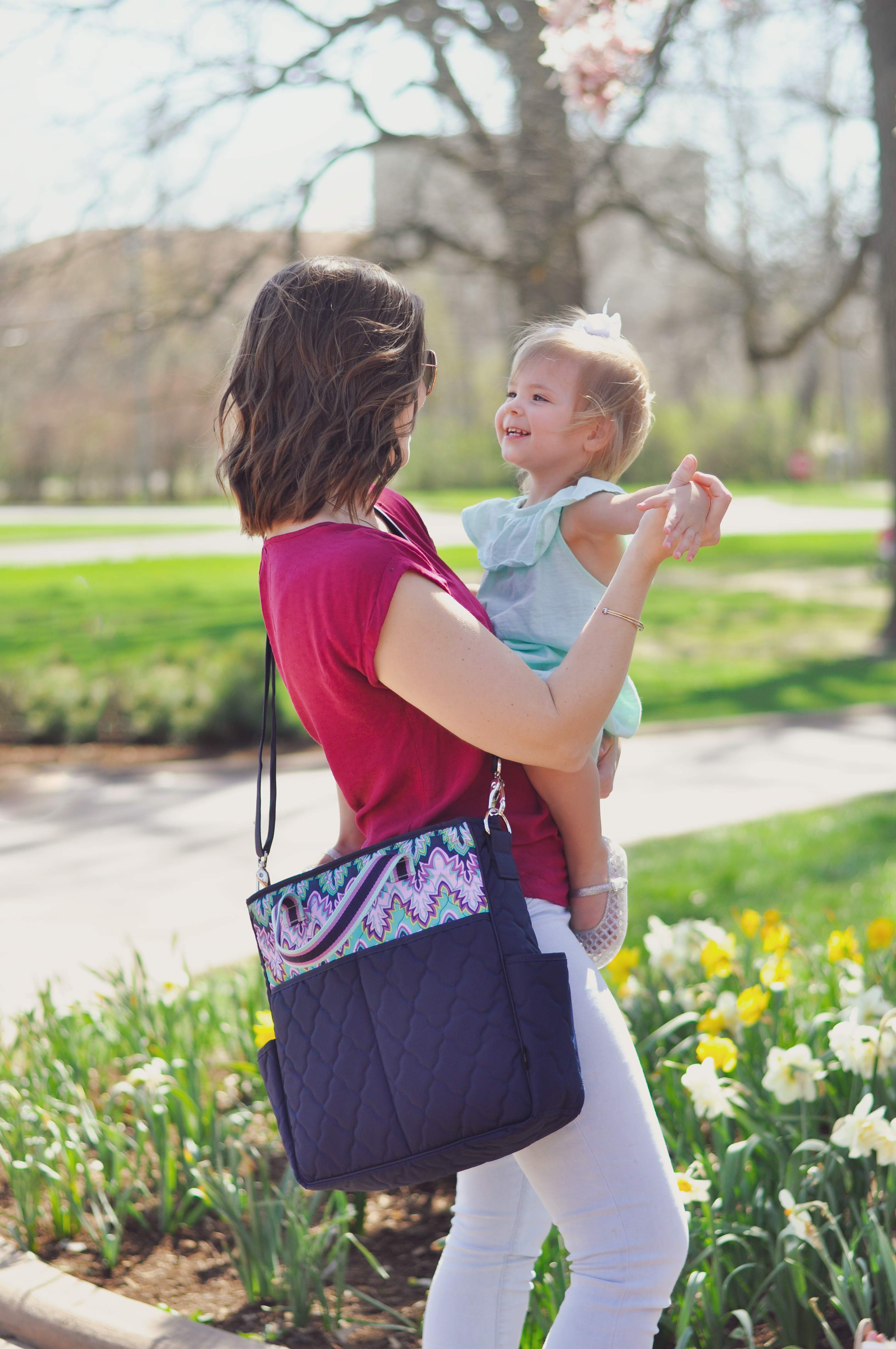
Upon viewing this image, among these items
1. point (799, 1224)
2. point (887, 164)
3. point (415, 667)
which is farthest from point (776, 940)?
point (887, 164)

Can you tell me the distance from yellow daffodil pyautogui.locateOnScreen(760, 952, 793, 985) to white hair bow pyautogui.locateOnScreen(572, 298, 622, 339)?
1271mm

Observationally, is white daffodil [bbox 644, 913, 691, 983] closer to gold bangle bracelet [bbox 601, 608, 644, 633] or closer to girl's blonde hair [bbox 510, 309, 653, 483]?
girl's blonde hair [bbox 510, 309, 653, 483]

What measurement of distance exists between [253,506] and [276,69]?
9.86 m

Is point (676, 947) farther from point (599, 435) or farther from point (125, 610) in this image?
point (125, 610)

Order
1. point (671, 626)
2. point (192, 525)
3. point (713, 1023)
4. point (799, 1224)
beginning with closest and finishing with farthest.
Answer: point (799, 1224) < point (713, 1023) < point (671, 626) < point (192, 525)

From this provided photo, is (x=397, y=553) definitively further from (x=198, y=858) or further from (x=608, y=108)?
(x=198, y=858)

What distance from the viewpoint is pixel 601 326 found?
1.71 meters

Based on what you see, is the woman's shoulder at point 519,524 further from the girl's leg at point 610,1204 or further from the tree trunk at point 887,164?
the tree trunk at point 887,164

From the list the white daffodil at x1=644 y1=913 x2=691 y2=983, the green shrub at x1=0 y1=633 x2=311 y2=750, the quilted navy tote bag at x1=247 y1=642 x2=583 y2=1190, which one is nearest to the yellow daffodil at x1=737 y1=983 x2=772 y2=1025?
the white daffodil at x1=644 y1=913 x2=691 y2=983

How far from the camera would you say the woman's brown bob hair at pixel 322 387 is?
1.41 m

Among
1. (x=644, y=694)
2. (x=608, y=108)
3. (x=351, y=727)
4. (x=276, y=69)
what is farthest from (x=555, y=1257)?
(x=276, y=69)

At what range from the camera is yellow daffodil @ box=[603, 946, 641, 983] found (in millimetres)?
2719

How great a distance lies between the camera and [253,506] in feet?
4.82

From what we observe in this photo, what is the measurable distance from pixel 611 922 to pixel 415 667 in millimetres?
474
